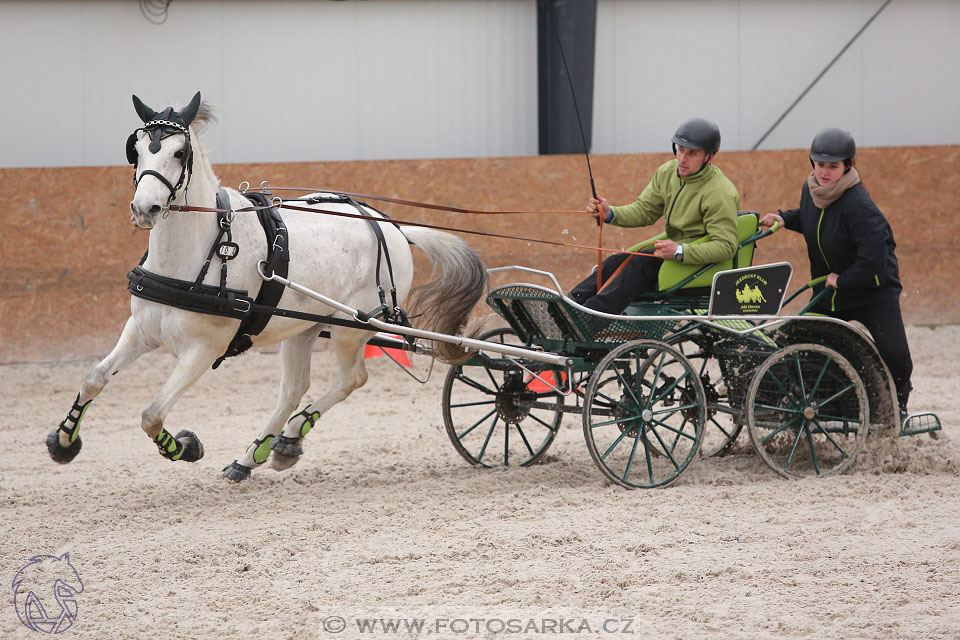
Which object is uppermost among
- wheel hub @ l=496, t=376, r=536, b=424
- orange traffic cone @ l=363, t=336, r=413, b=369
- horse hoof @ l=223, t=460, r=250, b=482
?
orange traffic cone @ l=363, t=336, r=413, b=369

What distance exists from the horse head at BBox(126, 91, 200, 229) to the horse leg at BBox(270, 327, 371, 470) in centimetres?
121

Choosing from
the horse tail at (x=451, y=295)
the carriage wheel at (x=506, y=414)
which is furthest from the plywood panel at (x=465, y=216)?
the horse tail at (x=451, y=295)

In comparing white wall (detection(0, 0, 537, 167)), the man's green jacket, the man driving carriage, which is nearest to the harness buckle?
Result: the man driving carriage

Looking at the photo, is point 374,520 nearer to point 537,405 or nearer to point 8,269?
point 537,405

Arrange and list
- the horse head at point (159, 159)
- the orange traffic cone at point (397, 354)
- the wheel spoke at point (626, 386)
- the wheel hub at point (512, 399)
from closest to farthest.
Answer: the horse head at point (159, 159) → the wheel spoke at point (626, 386) → the wheel hub at point (512, 399) → the orange traffic cone at point (397, 354)

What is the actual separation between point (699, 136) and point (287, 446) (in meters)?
2.44

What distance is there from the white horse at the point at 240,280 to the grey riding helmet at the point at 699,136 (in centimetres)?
119

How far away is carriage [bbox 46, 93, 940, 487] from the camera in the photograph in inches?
167

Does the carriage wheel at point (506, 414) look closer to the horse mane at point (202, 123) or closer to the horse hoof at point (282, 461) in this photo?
the horse hoof at point (282, 461)

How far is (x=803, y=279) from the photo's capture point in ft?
30.1

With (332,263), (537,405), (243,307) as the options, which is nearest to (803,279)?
(537,405)

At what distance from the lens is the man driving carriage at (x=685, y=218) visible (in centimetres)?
473

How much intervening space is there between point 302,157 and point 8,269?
8.61ft

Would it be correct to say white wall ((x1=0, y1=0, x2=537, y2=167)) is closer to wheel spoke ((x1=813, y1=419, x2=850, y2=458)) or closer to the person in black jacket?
the person in black jacket
